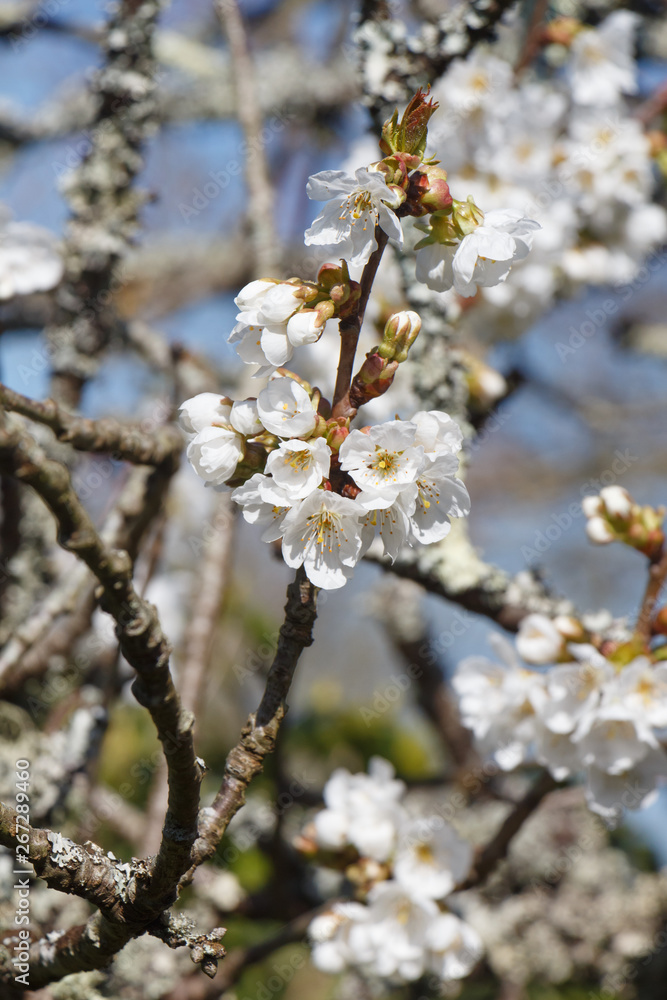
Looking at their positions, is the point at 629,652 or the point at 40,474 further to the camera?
the point at 629,652

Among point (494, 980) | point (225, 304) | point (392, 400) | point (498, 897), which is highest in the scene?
point (225, 304)

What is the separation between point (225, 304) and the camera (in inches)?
144

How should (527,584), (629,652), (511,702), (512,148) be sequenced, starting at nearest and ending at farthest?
(629,652) < (511,702) < (527,584) < (512,148)

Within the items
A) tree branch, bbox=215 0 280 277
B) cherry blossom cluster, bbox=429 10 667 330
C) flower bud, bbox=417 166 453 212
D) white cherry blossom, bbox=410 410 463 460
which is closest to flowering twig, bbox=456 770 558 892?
white cherry blossom, bbox=410 410 463 460

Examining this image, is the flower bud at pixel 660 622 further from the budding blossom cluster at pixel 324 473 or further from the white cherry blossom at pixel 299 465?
the white cherry blossom at pixel 299 465

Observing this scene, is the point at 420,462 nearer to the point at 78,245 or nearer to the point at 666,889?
the point at 78,245

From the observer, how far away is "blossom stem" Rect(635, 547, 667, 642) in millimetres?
1238

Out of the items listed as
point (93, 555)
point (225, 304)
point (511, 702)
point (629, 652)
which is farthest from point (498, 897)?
point (225, 304)

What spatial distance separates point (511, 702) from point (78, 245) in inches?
55.6

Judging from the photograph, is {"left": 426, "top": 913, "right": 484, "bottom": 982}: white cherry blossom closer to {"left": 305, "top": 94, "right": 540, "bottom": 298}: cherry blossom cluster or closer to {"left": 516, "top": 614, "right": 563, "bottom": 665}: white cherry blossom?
{"left": 516, "top": 614, "right": 563, "bottom": 665}: white cherry blossom

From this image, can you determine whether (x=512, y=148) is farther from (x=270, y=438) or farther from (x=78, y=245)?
(x=270, y=438)

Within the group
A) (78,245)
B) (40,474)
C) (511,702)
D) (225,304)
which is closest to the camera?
(40,474)

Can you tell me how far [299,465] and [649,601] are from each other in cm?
72

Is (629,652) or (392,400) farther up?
(392,400)
